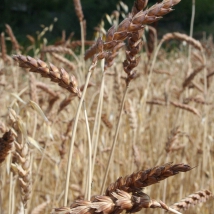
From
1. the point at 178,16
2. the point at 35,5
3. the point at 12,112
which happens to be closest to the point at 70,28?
the point at 35,5

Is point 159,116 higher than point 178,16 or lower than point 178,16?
lower

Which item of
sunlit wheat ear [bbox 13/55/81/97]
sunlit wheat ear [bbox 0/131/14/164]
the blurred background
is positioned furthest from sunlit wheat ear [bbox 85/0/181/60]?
the blurred background

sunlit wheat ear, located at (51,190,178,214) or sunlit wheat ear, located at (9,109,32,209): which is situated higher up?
sunlit wheat ear, located at (9,109,32,209)

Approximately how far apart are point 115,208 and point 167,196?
126 centimetres

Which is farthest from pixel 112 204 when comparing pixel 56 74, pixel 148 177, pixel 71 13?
pixel 71 13

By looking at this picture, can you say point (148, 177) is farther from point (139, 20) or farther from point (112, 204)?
point (139, 20)

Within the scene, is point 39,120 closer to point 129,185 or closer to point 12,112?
point 12,112

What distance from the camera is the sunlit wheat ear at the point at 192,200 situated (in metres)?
0.65

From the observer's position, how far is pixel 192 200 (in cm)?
66

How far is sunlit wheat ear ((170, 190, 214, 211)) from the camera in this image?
2.12 ft

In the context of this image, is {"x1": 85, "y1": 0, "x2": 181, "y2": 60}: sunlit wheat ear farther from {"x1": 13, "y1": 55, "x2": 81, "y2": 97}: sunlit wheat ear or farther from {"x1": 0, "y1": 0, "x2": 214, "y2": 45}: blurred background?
{"x1": 0, "y1": 0, "x2": 214, "y2": 45}: blurred background

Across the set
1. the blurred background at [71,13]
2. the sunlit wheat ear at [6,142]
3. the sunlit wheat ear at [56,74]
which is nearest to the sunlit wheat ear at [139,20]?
the sunlit wheat ear at [56,74]

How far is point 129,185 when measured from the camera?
496 mm

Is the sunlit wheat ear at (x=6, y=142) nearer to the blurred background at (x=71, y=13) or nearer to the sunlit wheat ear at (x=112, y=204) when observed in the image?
the sunlit wheat ear at (x=112, y=204)
